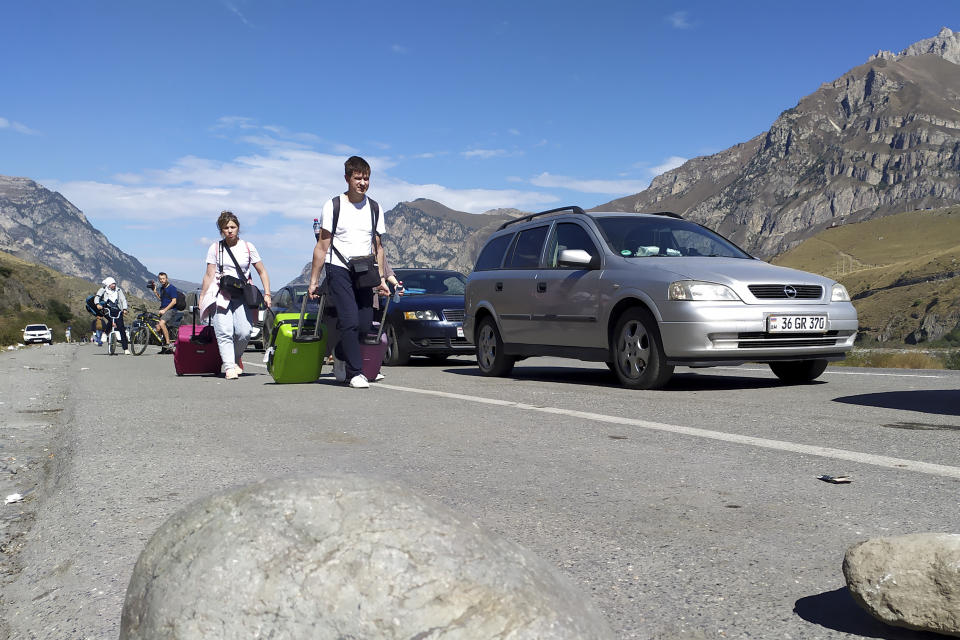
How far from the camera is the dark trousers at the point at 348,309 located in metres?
8.83

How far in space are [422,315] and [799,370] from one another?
5.66 meters

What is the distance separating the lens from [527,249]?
32.6ft

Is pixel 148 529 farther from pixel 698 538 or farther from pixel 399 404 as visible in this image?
pixel 399 404

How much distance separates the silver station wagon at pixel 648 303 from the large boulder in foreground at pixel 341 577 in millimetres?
6082

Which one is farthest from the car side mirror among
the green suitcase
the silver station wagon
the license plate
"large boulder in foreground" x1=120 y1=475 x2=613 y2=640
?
"large boulder in foreground" x1=120 y1=475 x2=613 y2=640

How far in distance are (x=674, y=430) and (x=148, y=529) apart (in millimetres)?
3253

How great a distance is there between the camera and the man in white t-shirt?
28.6ft

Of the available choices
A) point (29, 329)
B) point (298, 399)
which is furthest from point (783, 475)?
point (29, 329)

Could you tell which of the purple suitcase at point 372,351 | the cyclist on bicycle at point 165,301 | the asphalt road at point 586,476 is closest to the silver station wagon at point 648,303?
the asphalt road at point 586,476

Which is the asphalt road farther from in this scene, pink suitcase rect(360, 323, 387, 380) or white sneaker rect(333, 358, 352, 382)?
white sneaker rect(333, 358, 352, 382)

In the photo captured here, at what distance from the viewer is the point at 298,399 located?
25.6ft

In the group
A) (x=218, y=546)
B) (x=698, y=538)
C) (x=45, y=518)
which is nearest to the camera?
(x=218, y=546)

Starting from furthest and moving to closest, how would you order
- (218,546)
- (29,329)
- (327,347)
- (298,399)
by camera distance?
(29,329) → (327,347) → (298,399) → (218,546)

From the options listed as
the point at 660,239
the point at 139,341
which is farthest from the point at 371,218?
the point at 139,341
